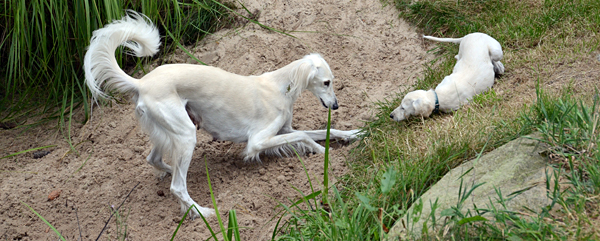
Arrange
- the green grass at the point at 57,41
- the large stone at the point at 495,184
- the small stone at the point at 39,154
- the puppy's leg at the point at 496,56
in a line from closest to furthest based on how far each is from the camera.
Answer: the large stone at the point at 495,184 → the puppy's leg at the point at 496,56 → the green grass at the point at 57,41 → the small stone at the point at 39,154

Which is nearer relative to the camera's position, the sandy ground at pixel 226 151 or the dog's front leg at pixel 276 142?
the sandy ground at pixel 226 151

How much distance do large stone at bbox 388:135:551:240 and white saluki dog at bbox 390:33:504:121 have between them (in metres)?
1.03

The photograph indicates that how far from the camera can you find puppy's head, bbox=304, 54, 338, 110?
402 cm

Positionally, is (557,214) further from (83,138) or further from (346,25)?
(83,138)

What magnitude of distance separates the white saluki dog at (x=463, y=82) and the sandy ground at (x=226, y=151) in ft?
2.01

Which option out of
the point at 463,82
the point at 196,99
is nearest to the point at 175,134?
the point at 196,99

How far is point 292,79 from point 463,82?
4.52 ft

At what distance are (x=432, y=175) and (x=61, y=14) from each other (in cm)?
367

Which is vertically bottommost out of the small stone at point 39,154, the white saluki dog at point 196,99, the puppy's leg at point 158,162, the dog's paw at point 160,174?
the small stone at point 39,154

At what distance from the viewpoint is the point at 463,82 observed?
12.8 feet

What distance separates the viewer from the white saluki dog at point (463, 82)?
3.65m

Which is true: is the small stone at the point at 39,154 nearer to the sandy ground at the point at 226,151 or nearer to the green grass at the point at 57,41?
the sandy ground at the point at 226,151

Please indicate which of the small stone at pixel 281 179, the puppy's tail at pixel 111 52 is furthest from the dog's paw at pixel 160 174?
the small stone at pixel 281 179

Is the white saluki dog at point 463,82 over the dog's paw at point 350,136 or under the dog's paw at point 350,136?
over
